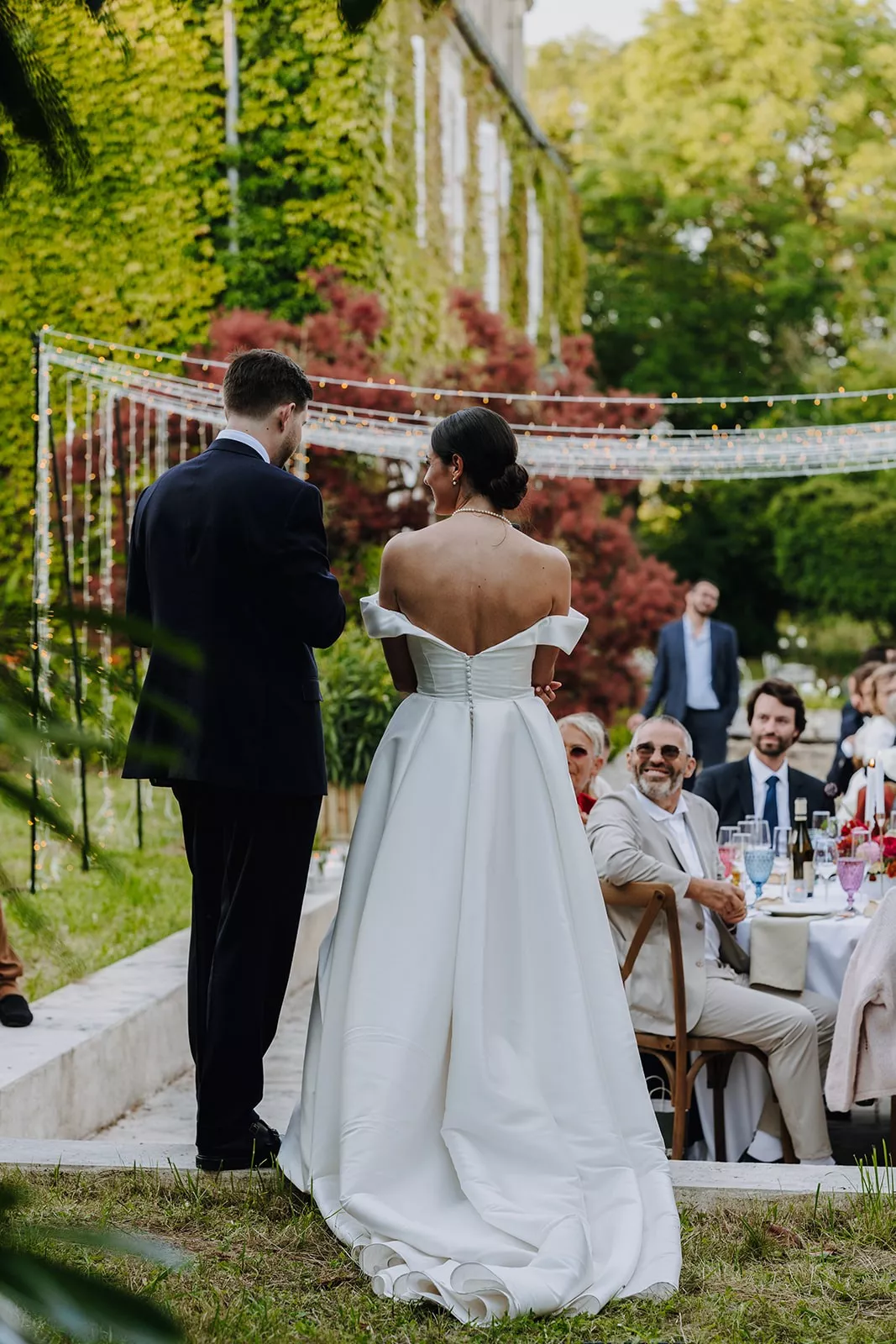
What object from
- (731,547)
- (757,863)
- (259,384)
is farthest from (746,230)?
(259,384)

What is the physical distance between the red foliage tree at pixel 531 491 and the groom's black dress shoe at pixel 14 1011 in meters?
7.11

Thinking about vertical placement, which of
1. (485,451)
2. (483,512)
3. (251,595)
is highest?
(485,451)

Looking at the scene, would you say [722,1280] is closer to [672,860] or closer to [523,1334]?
Result: [523,1334]

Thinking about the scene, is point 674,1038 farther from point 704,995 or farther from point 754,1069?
point 754,1069

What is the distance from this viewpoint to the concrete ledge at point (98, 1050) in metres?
4.50

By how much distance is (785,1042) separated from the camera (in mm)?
4688

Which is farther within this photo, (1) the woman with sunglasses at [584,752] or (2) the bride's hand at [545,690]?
(1) the woman with sunglasses at [584,752]

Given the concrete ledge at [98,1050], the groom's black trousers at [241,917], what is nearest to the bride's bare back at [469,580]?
the groom's black trousers at [241,917]

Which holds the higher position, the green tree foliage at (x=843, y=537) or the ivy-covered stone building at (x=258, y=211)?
the ivy-covered stone building at (x=258, y=211)

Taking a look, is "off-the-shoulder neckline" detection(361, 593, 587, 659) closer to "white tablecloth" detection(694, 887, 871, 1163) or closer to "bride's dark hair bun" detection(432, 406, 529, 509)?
"bride's dark hair bun" detection(432, 406, 529, 509)

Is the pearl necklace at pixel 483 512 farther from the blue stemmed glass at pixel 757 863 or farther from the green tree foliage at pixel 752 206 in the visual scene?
the green tree foliage at pixel 752 206

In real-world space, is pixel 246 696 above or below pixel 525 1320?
above

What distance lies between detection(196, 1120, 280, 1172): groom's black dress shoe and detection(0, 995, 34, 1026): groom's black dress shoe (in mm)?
1489

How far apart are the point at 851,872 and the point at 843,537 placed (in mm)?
20496
